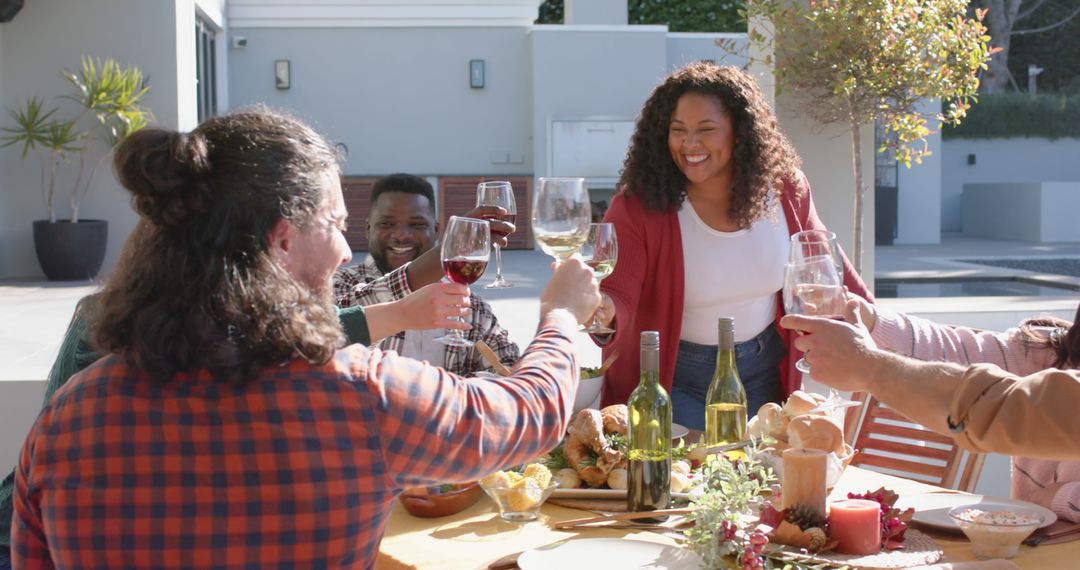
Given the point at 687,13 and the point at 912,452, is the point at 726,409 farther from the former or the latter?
the point at 687,13

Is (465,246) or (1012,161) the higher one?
(1012,161)

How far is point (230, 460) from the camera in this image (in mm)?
1306

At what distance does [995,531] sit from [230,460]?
120 centimetres

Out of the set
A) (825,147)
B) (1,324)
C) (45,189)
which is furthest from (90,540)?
(45,189)

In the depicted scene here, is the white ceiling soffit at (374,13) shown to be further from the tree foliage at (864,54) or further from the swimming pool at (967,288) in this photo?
the tree foliage at (864,54)

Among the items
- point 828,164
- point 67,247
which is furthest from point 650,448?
point 67,247

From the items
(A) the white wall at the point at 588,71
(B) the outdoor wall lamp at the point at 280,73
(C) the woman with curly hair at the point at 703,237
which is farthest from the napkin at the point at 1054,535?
(B) the outdoor wall lamp at the point at 280,73

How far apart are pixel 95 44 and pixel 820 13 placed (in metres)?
9.08

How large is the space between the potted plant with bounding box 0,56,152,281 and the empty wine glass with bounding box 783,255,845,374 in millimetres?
11073

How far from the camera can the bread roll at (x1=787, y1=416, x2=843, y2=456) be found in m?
2.07

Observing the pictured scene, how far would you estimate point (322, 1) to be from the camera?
707 inches

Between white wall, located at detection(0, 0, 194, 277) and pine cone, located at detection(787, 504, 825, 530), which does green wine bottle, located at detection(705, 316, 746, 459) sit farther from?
white wall, located at detection(0, 0, 194, 277)

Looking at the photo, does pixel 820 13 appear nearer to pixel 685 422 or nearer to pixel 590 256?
pixel 685 422

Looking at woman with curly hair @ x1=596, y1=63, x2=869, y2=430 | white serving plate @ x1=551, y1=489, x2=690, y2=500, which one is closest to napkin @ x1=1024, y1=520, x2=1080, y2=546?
white serving plate @ x1=551, y1=489, x2=690, y2=500
